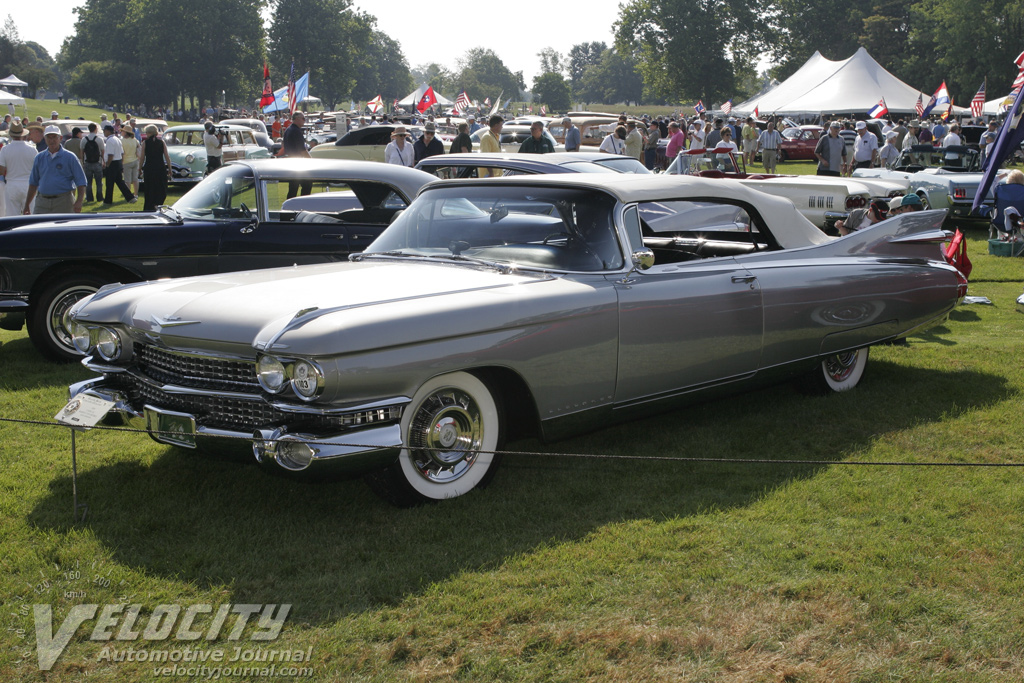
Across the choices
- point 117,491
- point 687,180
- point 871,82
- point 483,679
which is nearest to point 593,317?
point 687,180

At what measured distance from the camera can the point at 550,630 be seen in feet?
10.5

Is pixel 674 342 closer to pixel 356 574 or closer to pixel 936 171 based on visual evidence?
pixel 356 574

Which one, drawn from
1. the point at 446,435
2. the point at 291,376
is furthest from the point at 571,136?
the point at 291,376

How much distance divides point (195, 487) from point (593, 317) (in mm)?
2125

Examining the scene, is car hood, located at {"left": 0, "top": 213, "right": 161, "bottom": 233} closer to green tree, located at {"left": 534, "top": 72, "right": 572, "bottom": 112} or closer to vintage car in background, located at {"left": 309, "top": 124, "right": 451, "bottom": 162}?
vintage car in background, located at {"left": 309, "top": 124, "right": 451, "bottom": 162}

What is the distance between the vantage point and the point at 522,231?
501 cm

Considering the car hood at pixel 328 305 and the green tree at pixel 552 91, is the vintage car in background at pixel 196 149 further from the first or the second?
the green tree at pixel 552 91

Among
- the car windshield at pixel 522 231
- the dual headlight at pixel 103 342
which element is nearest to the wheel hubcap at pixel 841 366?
the car windshield at pixel 522 231

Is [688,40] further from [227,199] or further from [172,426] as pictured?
[172,426]

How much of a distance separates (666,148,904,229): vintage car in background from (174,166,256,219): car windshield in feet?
21.4

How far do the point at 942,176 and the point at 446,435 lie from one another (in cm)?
1451

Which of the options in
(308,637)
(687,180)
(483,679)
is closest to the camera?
(483,679)

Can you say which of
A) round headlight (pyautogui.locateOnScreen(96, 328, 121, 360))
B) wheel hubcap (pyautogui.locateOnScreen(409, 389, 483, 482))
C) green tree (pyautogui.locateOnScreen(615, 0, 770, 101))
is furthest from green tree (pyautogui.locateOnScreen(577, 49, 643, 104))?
wheel hubcap (pyautogui.locateOnScreen(409, 389, 483, 482))

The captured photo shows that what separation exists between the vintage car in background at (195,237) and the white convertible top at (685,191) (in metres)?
2.32
